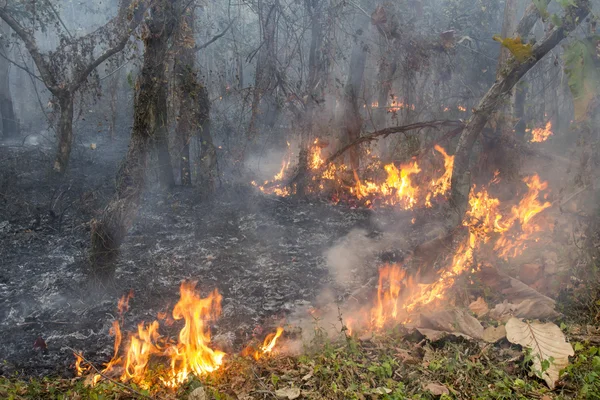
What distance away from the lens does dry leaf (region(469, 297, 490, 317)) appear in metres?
4.93

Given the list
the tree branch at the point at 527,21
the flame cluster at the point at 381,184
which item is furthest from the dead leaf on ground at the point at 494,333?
the tree branch at the point at 527,21

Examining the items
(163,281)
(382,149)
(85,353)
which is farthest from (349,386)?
(382,149)

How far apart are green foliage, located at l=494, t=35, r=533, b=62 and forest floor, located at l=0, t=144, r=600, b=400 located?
356 cm

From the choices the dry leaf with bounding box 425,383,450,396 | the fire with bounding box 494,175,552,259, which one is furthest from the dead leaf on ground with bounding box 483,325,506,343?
the fire with bounding box 494,175,552,259

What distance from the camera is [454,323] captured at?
4359 millimetres

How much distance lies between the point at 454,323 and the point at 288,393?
1.94 m

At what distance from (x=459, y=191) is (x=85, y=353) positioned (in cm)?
574

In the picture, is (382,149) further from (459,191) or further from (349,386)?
(349,386)

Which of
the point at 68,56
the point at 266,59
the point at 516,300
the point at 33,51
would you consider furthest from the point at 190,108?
the point at 516,300

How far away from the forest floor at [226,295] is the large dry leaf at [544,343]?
0.31 ft

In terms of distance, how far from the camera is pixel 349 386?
11.7ft

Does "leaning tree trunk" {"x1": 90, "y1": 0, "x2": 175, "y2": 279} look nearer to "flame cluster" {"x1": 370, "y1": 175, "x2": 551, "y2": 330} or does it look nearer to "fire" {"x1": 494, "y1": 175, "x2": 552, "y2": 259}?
"flame cluster" {"x1": 370, "y1": 175, "x2": 551, "y2": 330}

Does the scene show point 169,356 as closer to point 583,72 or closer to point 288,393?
point 288,393

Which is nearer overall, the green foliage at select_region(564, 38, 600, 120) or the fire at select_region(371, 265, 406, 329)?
the green foliage at select_region(564, 38, 600, 120)
